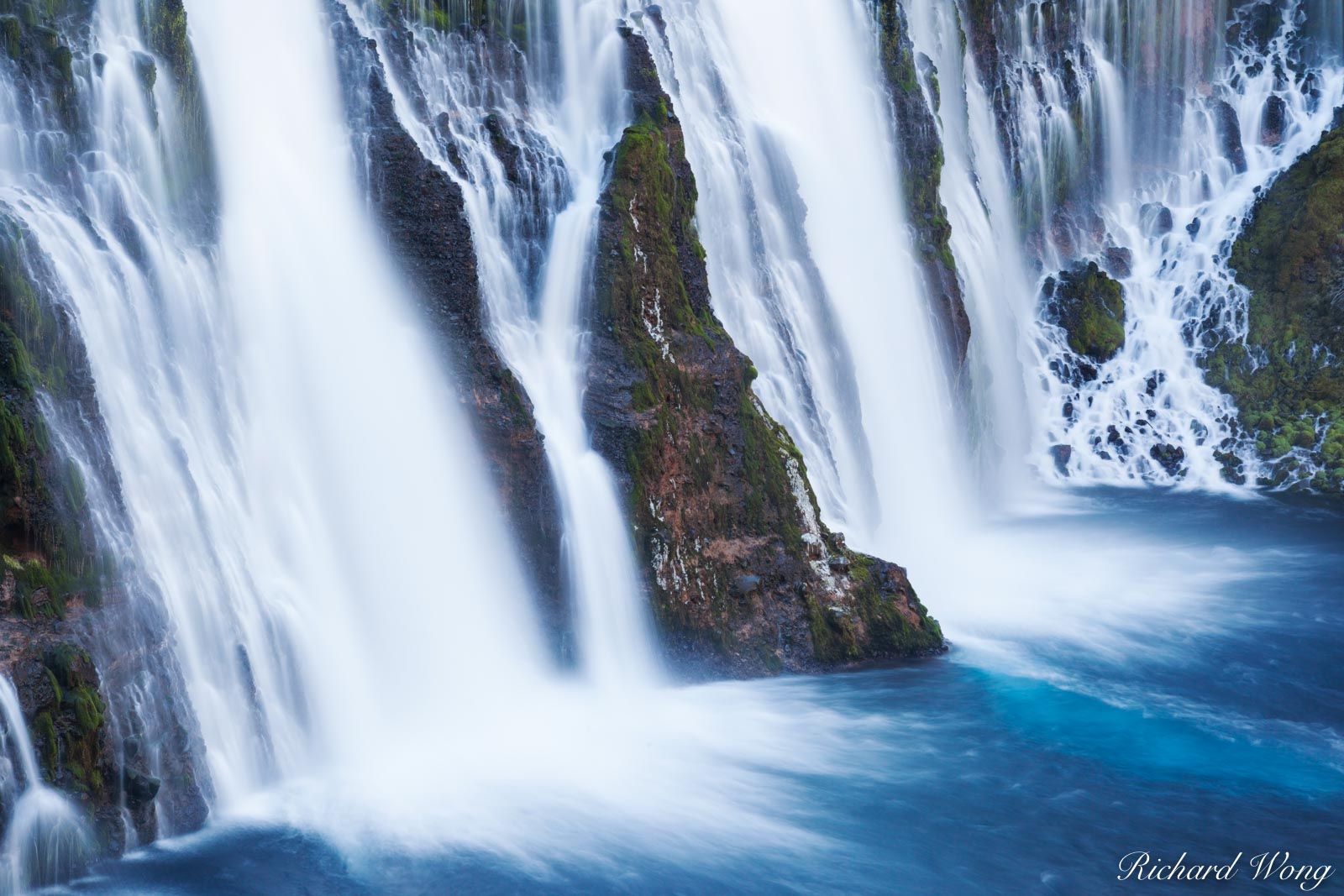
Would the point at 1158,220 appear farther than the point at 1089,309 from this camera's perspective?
Yes

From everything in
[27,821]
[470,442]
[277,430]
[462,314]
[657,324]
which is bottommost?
[27,821]

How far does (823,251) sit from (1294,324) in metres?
10.8

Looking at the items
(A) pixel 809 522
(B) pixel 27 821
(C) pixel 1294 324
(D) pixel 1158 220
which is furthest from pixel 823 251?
(B) pixel 27 821

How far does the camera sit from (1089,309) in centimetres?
2417

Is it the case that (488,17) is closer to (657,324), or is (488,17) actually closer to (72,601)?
(657,324)

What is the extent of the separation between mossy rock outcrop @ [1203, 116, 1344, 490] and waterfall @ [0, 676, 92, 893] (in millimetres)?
19523

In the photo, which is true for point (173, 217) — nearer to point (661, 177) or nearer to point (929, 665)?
point (661, 177)

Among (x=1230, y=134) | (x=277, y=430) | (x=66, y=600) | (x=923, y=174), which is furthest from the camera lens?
(x=1230, y=134)

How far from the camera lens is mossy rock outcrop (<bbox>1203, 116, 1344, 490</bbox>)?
71.2 feet

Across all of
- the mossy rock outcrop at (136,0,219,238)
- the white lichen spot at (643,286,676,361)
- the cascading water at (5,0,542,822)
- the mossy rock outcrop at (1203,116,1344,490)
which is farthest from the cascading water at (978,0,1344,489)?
the mossy rock outcrop at (136,0,219,238)

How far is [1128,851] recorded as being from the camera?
9.04 metres

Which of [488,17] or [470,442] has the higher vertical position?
[488,17]

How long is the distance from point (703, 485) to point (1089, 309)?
14.5m

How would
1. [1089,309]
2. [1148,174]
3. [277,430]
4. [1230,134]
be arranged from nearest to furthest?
[277,430] < [1089,309] < [1230,134] < [1148,174]
